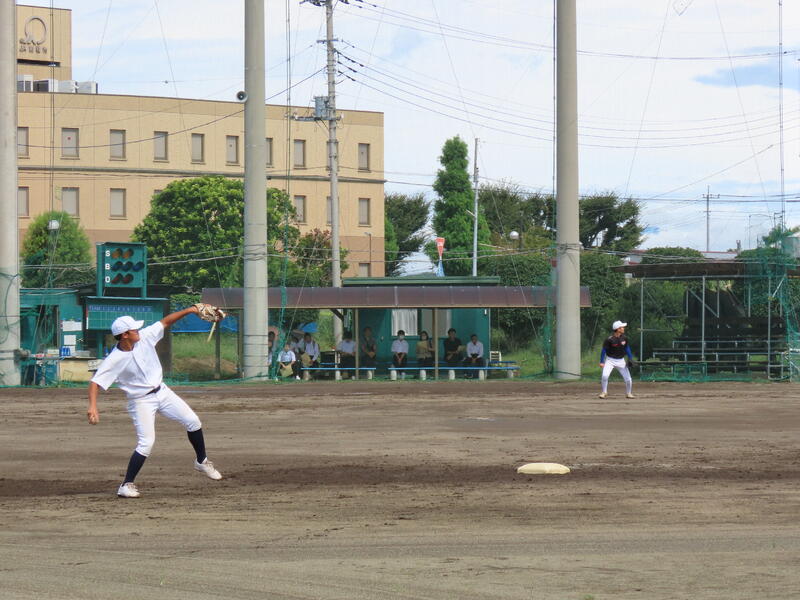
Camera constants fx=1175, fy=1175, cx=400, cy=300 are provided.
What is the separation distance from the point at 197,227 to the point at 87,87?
67.0ft

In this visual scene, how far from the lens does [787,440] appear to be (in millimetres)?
18703

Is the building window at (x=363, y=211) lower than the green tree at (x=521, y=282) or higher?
higher

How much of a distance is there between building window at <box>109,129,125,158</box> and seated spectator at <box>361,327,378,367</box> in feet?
163

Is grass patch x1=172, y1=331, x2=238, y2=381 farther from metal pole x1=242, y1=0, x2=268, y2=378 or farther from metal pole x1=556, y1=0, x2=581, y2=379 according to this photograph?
metal pole x1=556, y1=0, x2=581, y2=379

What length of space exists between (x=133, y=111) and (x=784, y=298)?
57.1 m

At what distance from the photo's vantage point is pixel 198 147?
84.2 meters

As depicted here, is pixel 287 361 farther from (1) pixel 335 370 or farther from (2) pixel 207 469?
(2) pixel 207 469

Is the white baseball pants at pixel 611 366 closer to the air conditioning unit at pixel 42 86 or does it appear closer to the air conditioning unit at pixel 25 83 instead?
the air conditioning unit at pixel 42 86

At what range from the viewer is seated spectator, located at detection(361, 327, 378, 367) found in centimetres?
3669

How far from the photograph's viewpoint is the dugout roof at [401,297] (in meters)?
35.3

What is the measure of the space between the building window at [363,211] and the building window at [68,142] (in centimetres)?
2117

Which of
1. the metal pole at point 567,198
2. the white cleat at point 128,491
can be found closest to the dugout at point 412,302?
the metal pole at point 567,198

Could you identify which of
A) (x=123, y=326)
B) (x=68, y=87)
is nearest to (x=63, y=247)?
(x=68, y=87)

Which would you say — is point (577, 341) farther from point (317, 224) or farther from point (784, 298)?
point (317, 224)
